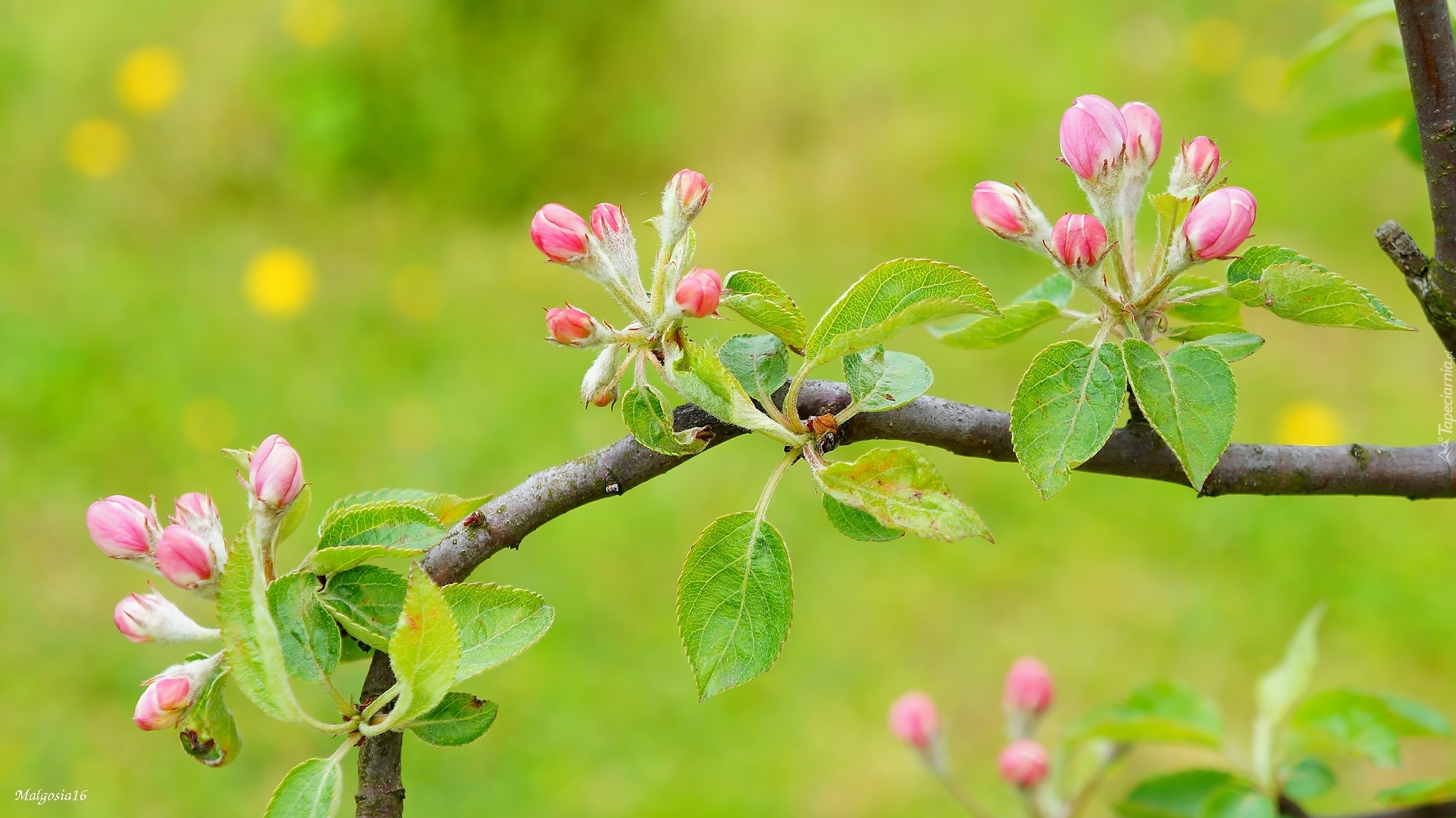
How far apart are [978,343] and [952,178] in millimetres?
2644

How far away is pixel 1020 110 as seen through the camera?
10.8 feet

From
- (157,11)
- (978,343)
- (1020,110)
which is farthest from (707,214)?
(978,343)

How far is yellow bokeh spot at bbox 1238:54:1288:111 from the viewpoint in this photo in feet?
10.8

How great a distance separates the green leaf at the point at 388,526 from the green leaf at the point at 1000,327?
12.7 inches

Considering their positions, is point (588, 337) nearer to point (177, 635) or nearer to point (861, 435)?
point (861, 435)

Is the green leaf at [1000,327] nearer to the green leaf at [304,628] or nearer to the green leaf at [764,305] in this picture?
the green leaf at [764,305]

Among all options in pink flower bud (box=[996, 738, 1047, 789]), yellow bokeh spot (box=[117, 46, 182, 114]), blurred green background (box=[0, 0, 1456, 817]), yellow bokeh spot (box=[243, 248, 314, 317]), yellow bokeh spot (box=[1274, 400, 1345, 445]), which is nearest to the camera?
pink flower bud (box=[996, 738, 1047, 789])

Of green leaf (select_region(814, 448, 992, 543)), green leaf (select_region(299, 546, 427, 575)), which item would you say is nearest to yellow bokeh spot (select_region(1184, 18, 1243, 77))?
green leaf (select_region(814, 448, 992, 543))

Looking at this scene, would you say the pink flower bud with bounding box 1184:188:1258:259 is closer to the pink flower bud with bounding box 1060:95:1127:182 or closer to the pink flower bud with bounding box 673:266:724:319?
the pink flower bud with bounding box 1060:95:1127:182

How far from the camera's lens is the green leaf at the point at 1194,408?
0.56 meters

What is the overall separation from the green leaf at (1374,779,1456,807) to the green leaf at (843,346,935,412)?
0.56 metres

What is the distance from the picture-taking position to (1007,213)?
633mm

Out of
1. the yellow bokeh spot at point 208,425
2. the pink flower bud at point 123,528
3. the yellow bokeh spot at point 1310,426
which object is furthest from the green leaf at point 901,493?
the yellow bokeh spot at point 208,425

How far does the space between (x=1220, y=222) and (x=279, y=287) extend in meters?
2.85
